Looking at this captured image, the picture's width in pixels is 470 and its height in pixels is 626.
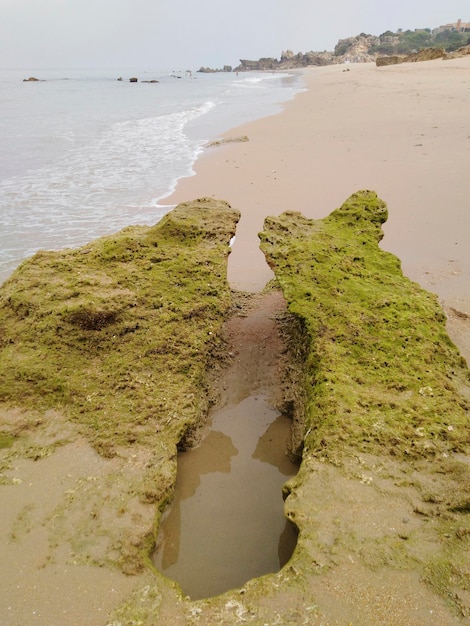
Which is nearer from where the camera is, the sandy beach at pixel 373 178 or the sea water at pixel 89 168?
the sandy beach at pixel 373 178

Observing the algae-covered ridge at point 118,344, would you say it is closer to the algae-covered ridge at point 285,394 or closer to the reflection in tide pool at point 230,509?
the algae-covered ridge at point 285,394

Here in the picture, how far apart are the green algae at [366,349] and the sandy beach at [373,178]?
955 millimetres

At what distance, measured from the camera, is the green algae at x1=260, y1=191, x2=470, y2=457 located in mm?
2484

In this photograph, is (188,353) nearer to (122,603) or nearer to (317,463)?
(317,463)

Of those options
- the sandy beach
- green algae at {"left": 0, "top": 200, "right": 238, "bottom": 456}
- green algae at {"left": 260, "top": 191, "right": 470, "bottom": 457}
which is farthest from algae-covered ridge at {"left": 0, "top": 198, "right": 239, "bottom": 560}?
the sandy beach

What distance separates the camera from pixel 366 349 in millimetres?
2990

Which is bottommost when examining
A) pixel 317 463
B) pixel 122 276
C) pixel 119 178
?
pixel 119 178

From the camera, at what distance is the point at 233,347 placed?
12.4ft

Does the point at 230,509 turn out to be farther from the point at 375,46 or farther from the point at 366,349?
the point at 375,46

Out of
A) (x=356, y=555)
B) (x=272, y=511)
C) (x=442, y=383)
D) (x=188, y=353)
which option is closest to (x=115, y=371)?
(x=188, y=353)

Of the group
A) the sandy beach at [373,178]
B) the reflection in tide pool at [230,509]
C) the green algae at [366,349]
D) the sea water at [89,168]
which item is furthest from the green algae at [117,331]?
the sea water at [89,168]

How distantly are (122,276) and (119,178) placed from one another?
7009 millimetres

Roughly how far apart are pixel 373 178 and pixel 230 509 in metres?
6.82

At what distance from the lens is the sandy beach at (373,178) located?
528 cm
